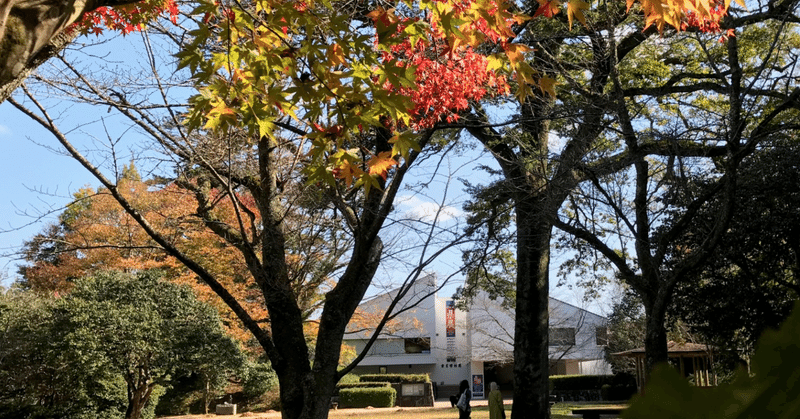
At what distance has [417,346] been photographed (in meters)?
47.0

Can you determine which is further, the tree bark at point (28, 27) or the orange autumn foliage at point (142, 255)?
the orange autumn foliage at point (142, 255)

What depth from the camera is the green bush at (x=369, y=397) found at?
104 feet

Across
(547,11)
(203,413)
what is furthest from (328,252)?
(203,413)

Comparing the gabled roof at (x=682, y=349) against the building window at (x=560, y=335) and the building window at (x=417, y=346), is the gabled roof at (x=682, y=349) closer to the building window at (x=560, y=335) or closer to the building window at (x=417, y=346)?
the building window at (x=560, y=335)

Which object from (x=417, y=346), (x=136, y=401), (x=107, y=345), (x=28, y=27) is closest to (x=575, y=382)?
(x=417, y=346)

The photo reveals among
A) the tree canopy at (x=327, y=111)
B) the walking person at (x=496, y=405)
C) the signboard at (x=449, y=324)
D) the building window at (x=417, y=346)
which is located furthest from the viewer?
the signboard at (x=449, y=324)

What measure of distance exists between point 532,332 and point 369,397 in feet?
67.0

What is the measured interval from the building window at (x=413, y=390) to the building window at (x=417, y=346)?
11.0 metres

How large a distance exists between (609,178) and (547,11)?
4841 mm

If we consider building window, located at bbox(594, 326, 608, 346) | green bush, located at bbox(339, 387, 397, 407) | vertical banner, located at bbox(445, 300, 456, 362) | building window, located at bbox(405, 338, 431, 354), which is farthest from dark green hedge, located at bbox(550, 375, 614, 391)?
green bush, located at bbox(339, 387, 397, 407)

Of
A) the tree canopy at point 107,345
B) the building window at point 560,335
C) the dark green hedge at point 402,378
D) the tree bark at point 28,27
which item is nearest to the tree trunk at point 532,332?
the tree bark at point 28,27

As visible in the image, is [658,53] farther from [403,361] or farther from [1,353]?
[403,361]

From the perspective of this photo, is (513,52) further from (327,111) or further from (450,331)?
(450,331)

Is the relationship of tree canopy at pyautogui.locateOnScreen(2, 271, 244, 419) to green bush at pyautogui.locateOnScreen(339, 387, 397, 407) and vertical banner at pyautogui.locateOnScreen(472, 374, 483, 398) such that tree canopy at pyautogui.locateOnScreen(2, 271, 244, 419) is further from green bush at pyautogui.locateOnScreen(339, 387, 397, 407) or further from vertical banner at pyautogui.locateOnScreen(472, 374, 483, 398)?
vertical banner at pyautogui.locateOnScreen(472, 374, 483, 398)
